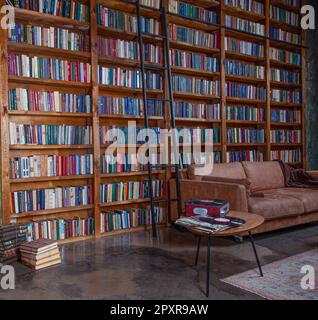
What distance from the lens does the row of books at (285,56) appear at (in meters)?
5.41

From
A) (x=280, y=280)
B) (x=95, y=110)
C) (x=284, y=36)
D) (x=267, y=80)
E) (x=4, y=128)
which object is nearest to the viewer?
(x=280, y=280)

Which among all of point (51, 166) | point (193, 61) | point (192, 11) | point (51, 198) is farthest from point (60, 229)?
point (192, 11)

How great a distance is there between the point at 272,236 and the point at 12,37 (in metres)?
3.25

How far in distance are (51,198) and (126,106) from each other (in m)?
1.30

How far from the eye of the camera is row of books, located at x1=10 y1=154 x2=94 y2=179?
3447 millimetres

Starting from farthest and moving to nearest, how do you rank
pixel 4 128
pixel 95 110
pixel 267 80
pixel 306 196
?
1. pixel 267 80
2. pixel 306 196
3. pixel 95 110
4. pixel 4 128

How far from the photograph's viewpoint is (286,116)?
18.5ft

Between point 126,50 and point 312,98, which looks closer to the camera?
point 126,50

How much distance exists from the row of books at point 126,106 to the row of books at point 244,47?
1.38 meters

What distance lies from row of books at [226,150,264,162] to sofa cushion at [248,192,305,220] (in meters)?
1.08

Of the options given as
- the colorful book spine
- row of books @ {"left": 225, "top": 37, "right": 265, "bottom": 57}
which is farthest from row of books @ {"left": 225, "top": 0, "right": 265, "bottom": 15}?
the colorful book spine

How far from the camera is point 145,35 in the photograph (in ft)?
13.6

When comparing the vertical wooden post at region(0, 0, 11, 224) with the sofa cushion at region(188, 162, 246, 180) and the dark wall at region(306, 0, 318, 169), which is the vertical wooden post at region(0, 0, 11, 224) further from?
the dark wall at region(306, 0, 318, 169)

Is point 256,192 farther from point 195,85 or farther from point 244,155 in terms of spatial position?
point 195,85
